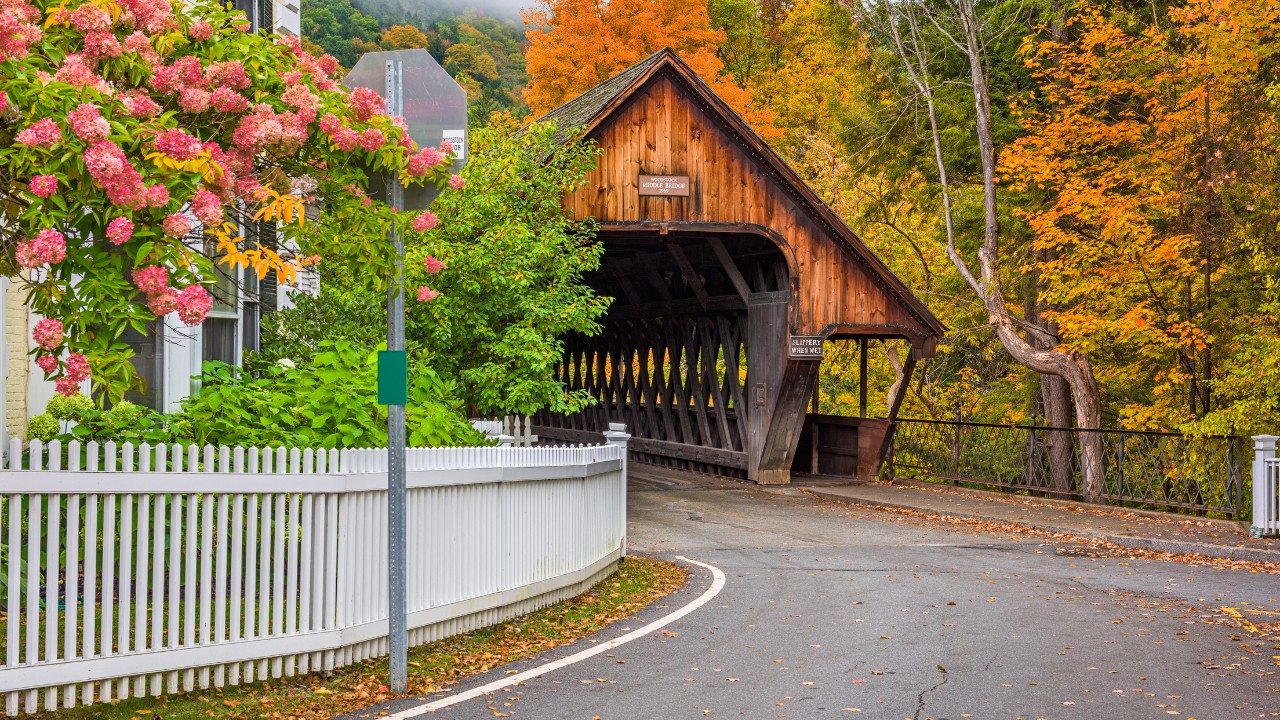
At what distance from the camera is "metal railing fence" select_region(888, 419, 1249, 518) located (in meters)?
17.7

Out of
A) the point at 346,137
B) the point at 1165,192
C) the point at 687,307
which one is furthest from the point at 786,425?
the point at 346,137

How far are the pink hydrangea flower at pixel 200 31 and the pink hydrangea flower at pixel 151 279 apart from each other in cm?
139

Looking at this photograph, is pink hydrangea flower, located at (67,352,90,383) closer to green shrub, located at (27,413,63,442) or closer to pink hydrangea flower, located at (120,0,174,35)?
pink hydrangea flower, located at (120,0,174,35)

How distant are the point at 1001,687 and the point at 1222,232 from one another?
14.4 m

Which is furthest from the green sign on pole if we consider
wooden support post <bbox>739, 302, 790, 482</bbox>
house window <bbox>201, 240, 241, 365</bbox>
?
wooden support post <bbox>739, 302, 790, 482</bbox>

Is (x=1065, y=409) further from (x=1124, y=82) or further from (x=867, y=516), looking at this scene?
(x=867, y=516)

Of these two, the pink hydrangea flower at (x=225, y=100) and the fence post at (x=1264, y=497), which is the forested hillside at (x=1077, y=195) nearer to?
the fence post at (x=1264, y=497)

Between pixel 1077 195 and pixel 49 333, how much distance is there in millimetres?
17711

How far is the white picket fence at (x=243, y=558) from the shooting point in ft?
19.0

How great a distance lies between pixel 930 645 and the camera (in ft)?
28.4

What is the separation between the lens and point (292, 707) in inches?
256

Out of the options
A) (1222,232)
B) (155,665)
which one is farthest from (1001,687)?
(1222,232)

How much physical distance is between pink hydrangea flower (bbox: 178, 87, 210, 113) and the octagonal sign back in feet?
4.32

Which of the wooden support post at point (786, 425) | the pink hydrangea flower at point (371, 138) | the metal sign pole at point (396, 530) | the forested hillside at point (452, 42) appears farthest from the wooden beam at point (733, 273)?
the forested hillside at point (452, 42)
